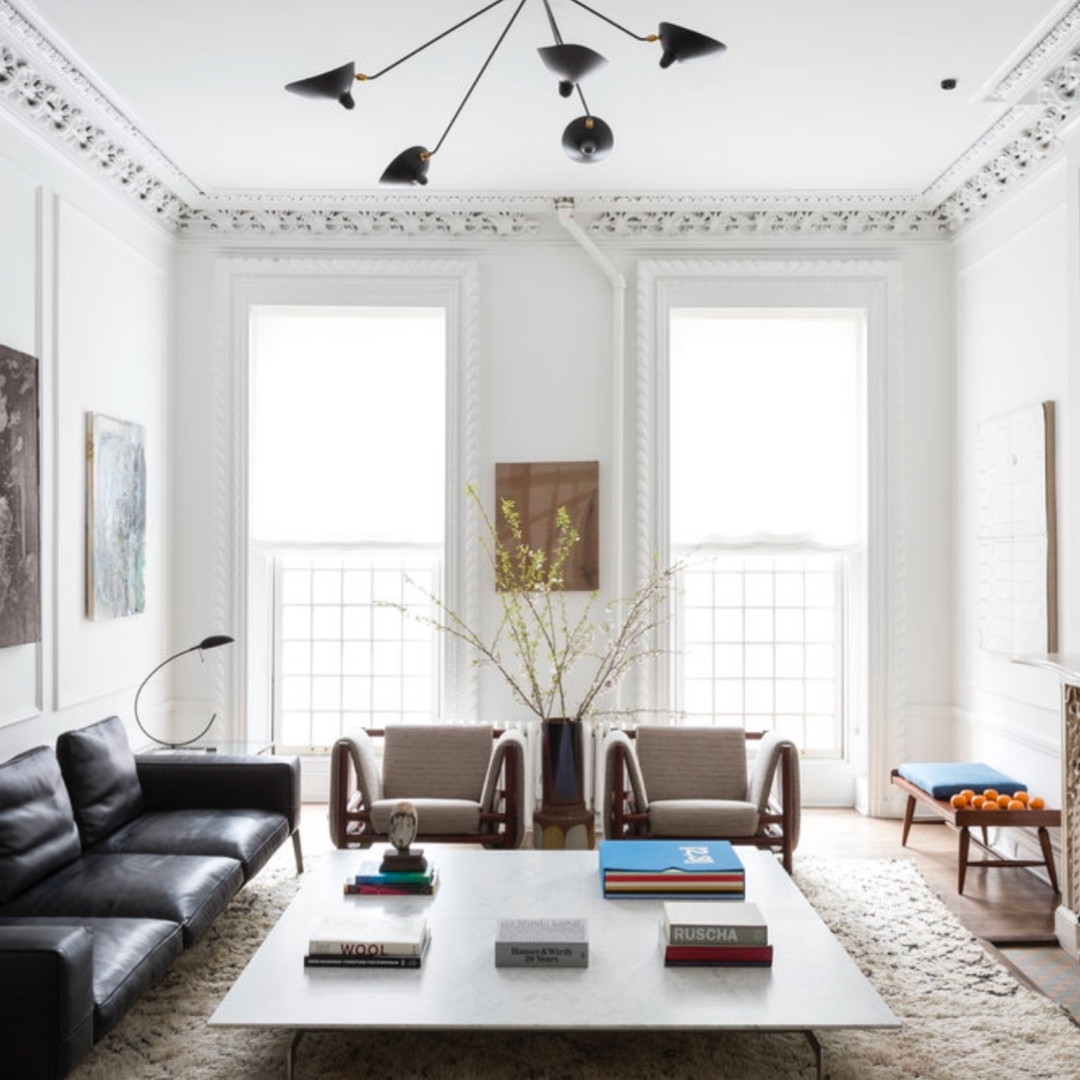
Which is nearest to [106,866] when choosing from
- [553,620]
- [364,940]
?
[364,940]

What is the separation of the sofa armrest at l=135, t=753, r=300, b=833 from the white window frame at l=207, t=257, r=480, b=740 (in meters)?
1.32

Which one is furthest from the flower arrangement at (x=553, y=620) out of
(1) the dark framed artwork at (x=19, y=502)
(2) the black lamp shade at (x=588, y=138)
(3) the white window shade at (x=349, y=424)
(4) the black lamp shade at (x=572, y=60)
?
(4) the black lamp shade at (x=572, y=60)

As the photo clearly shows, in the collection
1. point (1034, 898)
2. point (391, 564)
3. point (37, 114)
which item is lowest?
point (1034, 898)

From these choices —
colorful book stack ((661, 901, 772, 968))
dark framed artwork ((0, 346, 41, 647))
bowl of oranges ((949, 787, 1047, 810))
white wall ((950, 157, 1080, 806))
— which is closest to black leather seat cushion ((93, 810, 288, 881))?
dark framed artwork ((0, 346, 41, 647))

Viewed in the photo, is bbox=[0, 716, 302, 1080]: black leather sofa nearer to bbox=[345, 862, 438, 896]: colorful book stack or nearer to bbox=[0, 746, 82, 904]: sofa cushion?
bbox=[0, 746, 82, 904]: sofa cushion

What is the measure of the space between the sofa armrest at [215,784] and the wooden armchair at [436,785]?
23 centimetres

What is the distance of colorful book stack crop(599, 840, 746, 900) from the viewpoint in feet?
10.9

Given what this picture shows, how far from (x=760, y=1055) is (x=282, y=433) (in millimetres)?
4215

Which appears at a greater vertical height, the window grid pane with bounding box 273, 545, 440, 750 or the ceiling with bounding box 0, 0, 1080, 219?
the ceiling with bounding box 0, 0, 1080, 219

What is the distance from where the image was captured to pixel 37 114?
13.8ft

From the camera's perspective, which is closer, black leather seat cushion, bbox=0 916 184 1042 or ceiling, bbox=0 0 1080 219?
black leather seat cushion, bbox=0 916 184 1042

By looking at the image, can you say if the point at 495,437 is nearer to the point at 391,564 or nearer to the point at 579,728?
the point at 391,564

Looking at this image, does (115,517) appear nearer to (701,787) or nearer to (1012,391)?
(701,787)

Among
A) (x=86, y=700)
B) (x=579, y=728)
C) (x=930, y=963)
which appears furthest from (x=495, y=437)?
(x=930, y=963)
